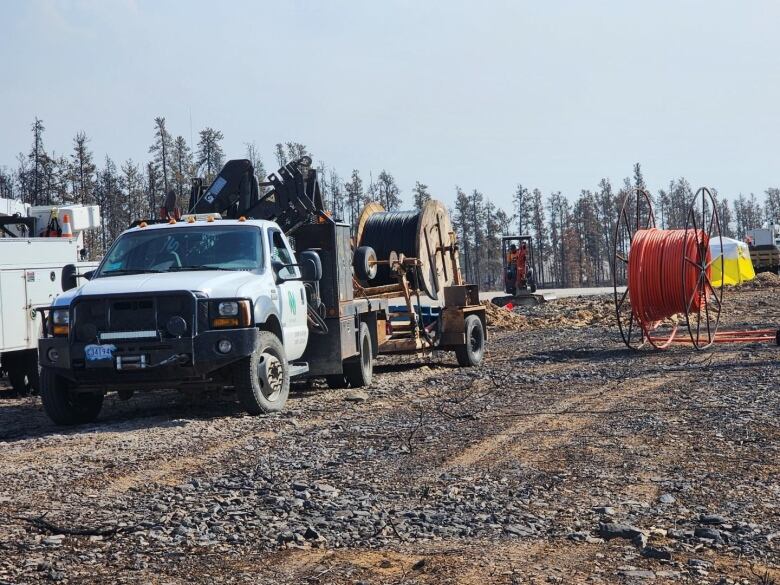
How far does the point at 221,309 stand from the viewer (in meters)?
10.2

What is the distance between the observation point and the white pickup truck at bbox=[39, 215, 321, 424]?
10.1m

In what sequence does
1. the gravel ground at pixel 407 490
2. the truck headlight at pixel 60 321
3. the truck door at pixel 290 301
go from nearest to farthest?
the gravel ground at pixel 407 490 < the truck headlight at pixel 60 321 < the truck door at pixel 290 301

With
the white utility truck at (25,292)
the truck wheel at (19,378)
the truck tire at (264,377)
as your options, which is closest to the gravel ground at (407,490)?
the truck tire at (264,377)

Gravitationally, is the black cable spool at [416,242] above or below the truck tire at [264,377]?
above

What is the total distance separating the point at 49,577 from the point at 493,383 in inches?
379

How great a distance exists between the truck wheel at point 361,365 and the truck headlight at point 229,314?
Answer: 3.79 m

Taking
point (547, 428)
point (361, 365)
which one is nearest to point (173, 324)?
point (547, 428)

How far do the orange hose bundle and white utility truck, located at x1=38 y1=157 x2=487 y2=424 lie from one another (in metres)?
6.09

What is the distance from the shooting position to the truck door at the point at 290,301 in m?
11.5

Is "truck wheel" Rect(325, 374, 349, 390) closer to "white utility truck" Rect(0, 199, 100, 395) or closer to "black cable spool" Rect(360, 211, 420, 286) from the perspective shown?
"black cable spool" Rect(360, 211, 420, 286)

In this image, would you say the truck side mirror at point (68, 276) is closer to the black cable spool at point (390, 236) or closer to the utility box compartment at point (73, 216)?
the black cable spool at point (390, 236)

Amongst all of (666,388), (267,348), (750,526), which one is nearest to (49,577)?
(750,526)

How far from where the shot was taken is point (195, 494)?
683 cm

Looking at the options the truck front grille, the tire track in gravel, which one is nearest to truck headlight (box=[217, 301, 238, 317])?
the truck front grille
